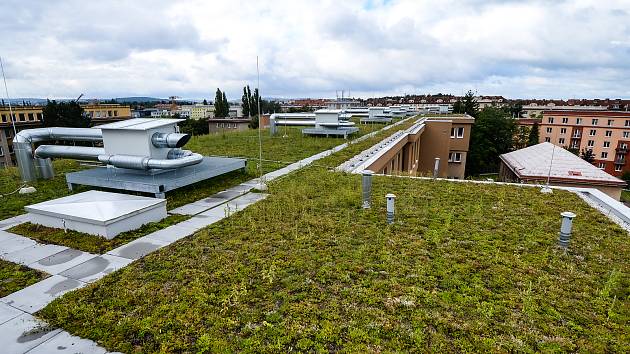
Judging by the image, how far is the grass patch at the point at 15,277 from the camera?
520 cm

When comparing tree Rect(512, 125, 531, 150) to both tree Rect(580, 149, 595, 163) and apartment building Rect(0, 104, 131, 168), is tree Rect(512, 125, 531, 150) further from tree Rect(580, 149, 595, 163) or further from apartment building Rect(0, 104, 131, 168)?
apartment building Rect(0, 104, 131, 168)

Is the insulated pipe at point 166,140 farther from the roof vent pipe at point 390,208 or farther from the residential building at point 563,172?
the residential building at point 563,172

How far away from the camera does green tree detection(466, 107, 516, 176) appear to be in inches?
1732

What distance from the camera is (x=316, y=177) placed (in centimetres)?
1187

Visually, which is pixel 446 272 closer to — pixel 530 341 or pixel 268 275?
pixel 530 341

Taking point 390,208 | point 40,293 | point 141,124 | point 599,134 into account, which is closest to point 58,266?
point 40,293

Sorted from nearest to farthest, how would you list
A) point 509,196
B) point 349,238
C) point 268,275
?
1. point 268,275
2. point 349,238
3. point 509,196

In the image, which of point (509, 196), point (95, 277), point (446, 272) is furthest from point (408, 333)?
point (509, 196)

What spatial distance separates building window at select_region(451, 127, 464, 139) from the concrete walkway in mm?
28452

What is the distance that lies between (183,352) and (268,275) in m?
→ 1.75

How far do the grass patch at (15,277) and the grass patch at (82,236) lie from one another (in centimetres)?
88

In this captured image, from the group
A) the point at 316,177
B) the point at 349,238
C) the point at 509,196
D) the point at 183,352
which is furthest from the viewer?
the point at 316,177

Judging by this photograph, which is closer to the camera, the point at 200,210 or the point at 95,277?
the point at 95,277

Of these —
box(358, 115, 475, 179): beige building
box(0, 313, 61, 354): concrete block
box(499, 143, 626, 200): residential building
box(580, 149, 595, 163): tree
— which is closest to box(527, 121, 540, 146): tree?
box(580, 149, 595, 163): tree
